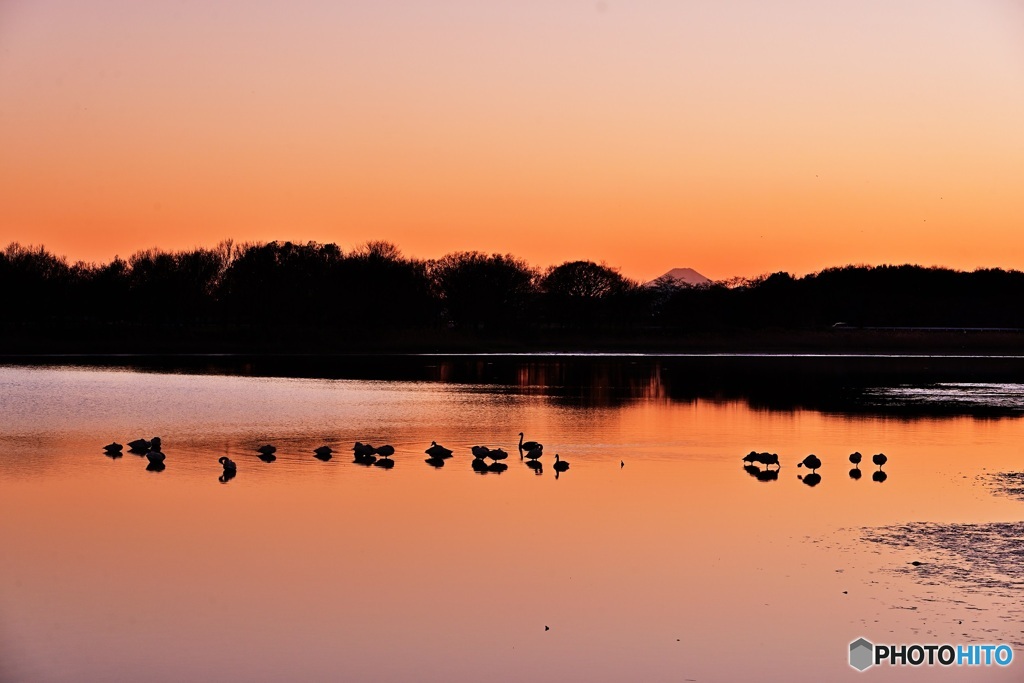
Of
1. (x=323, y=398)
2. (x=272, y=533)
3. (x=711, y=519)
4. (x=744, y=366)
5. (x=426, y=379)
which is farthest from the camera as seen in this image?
(x=744, y=366)

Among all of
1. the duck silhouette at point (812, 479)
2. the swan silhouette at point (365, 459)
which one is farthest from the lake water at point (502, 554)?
the swan silhouette at point (365, 459)

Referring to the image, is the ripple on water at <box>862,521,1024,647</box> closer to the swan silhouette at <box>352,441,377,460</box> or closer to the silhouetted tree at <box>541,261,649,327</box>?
the swan silhouette at <box>352,441,377,460</box>

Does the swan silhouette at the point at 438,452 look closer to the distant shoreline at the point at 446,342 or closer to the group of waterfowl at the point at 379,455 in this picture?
the group of waterfowl at the point at 379,455

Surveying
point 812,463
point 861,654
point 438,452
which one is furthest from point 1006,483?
point 861,654

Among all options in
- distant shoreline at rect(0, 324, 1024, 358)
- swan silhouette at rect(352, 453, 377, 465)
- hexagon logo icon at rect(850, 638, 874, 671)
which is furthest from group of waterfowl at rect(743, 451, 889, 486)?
distant shoreline at rect(0, 324, 1024, 358)

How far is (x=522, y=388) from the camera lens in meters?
47.4

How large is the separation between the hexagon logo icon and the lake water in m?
0.24

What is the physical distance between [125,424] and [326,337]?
6183 centimetres

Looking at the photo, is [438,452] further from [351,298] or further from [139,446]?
[351,298]

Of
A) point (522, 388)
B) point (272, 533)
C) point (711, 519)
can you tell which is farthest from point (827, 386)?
point (272, 533)

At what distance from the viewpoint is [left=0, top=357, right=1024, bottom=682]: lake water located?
11195 mm

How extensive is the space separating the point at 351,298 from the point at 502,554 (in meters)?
88.1

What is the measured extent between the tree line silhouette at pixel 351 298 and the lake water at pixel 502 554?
66.4 metres

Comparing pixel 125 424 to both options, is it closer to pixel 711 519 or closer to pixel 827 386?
pixel 711 519
